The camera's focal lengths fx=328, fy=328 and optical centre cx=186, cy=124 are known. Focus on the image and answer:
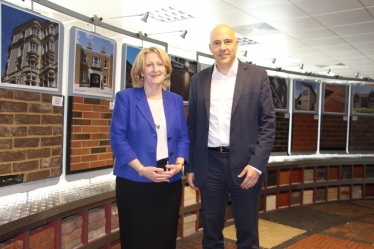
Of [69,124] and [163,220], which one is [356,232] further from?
[69,124]

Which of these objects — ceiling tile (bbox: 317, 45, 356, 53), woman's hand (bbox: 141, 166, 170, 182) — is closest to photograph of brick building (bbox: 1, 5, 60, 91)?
woman's hand (bbox: 141, 166, 170, 182)

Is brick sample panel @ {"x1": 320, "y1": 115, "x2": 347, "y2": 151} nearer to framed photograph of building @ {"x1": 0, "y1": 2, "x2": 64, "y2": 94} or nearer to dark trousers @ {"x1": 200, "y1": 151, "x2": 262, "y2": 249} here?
dark trousers @ {"x1": 200, "y1": 151, "x2": 262, "y2": 249}

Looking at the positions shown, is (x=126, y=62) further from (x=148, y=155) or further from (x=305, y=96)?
(x=305, y=96)

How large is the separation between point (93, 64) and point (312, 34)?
14.0 feet

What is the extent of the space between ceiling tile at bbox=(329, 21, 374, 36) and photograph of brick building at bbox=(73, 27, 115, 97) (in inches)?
156

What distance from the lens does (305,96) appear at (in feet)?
18.3

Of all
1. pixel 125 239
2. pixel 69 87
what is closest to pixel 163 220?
pixel 125 239

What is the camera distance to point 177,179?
1.94 m

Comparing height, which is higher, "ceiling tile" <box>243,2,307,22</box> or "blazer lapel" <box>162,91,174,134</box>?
"ceiling tile" <box>243,2,307,22</box>

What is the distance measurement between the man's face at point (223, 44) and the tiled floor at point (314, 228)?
86.6 inches

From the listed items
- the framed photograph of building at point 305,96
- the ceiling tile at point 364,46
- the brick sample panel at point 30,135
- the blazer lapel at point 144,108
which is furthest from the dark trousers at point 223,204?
the ceiling tile at point 364,46

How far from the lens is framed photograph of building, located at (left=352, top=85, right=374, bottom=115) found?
19.9ft

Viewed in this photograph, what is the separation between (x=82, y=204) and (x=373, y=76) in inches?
397

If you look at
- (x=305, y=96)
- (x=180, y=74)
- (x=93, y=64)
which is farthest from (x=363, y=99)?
(x=93, y=64)
